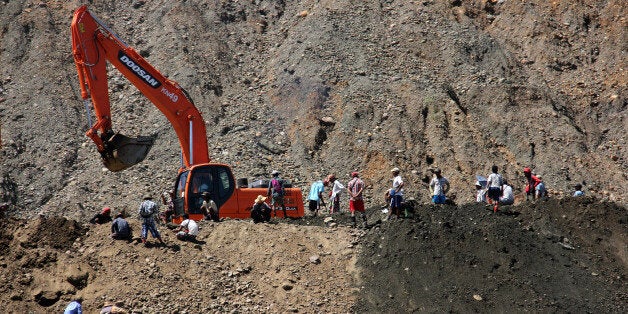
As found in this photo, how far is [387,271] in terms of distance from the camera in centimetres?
1848

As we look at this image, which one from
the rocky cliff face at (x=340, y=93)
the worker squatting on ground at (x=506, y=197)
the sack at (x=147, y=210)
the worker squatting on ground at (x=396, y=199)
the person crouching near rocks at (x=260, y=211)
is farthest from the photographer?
the rocky cliff face at (x=340, y=93)

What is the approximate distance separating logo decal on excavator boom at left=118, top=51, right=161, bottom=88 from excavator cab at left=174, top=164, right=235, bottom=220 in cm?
241

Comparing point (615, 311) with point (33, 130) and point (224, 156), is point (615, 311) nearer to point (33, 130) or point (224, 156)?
point (224, 156)

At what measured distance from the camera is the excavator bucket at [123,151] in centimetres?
2003

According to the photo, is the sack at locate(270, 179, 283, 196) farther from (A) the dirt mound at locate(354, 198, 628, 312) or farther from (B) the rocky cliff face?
(B) the rocky cliff face

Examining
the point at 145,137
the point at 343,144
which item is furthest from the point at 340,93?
the point at 145,137

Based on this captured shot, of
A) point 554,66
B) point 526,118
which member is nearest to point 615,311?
point 526,118

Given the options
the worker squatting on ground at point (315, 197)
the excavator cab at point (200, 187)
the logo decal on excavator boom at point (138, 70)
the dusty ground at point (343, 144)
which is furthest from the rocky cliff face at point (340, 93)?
the excavator cab at point (200, 187)

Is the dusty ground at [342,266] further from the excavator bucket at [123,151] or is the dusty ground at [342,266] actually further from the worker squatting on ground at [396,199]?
the excavator bucket at [123,151]

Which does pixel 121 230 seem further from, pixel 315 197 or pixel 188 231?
pixel 315 197

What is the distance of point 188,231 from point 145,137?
253 cm

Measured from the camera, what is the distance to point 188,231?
63.0 ft

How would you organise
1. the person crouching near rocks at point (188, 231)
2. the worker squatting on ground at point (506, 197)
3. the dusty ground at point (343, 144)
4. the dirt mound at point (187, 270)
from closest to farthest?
the dirt mound at point (187, 270) → the dusty ground at point (343, 144) → the person crouching near rocks at point (188, 231) → the worker squatting on ground at point (506, 197)

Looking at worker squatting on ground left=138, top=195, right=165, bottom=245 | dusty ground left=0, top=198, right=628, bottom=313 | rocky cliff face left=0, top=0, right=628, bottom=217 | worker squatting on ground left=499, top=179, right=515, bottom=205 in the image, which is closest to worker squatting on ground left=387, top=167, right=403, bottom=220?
dusty ground left=0, top=198, right=628, bottom=313
